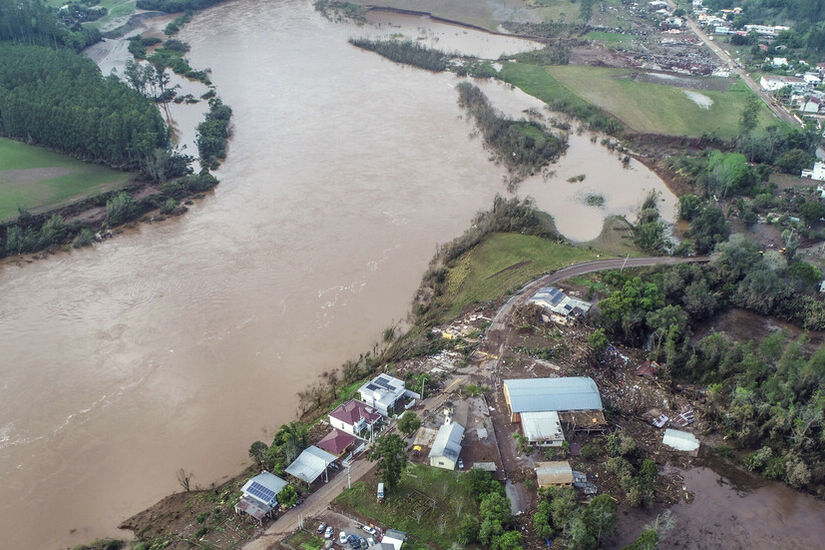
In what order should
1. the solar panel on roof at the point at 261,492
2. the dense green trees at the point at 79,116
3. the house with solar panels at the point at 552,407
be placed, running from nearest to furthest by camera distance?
the solar panel on roof at the point at 261,492 → the house with solar panels at the point at 552,407 → the dense green trees at the point at 79,116

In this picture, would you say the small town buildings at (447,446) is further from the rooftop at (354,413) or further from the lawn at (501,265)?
the lawn at (501,265)

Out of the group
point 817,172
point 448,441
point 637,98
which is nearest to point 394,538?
point 448,441

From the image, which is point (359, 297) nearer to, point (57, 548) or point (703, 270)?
point (57, 548)

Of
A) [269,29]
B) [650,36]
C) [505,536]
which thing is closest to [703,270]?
[505,536]

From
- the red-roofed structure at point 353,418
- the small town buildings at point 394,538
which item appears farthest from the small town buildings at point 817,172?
the small town buildings at point 394,538

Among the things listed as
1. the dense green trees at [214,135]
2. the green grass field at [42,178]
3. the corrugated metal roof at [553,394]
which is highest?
the dense green trees at [214,135]

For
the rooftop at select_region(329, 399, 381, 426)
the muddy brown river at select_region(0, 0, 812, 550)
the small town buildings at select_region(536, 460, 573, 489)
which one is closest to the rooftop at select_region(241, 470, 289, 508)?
the muddy brown river at select_region(0, 0, 812, 550)
